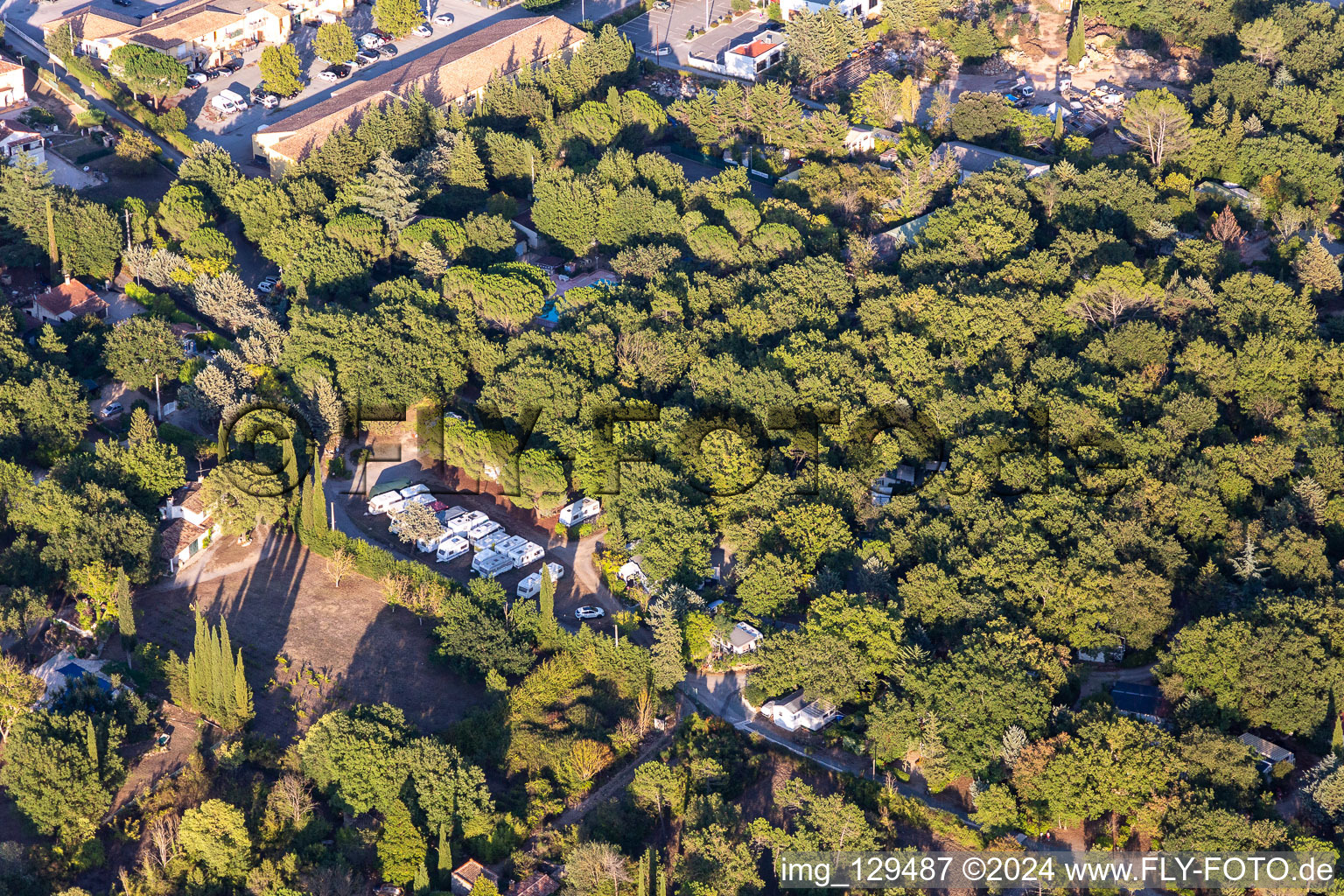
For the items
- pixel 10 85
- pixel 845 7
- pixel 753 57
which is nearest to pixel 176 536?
pixel 10 85

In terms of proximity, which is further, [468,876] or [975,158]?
[975,158]

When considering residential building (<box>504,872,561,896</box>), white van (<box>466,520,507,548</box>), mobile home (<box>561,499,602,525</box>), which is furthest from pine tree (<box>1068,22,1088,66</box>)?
residential building (<box>504,872,561,896</box>)

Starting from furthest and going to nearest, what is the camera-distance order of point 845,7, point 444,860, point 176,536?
point 845,7 < point 176,536 < point 444,860

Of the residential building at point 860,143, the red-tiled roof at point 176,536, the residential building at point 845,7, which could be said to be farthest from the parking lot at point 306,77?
the red-tiled roof at point 176,536

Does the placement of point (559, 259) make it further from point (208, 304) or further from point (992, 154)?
point (992, 154)

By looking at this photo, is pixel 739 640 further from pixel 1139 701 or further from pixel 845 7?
pixel 845 7

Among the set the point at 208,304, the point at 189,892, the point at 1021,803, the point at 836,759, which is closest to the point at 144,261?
the point at 208,304

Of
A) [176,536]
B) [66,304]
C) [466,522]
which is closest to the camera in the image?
[176,536]
